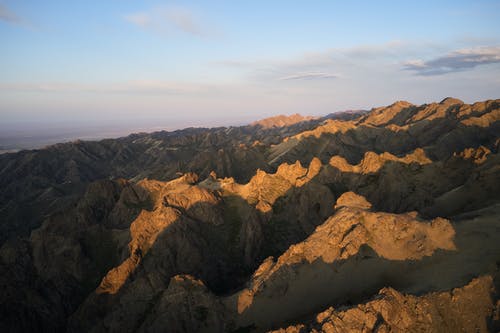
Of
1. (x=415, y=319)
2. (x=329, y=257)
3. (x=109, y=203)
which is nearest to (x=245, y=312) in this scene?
(x=329, y=257)

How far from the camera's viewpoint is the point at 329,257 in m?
51.8

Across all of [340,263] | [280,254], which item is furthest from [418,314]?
[280,254]

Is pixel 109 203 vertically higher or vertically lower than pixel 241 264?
higher

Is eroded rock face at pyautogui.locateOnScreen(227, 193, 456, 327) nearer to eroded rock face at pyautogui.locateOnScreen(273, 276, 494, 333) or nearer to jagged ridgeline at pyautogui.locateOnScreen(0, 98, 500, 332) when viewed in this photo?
jagged ridgeline at pyautogui.locateOnScreen(0, 98, 500, 332)

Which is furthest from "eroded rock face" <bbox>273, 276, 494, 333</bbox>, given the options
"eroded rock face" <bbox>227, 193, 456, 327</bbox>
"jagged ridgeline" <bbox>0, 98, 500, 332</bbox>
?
"eroded rock face" <bbox>227, 193, 456, 327</bbox>

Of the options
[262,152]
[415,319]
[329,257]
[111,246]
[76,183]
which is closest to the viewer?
[415,319]

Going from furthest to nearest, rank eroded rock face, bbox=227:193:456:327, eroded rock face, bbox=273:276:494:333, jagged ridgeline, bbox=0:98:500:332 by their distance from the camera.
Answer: eroded rock face, bbox=227:193:456:327
jagged ridgeline, bbox=0:98:500:332
eroded rock face, bbox=273:276:494:333

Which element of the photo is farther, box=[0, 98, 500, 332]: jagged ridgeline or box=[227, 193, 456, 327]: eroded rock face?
box=[227, 193, 456, 327]: eroded rock face

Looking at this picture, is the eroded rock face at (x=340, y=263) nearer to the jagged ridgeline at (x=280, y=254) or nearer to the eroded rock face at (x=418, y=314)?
the jagged ridgeline at (x=280, y=254)

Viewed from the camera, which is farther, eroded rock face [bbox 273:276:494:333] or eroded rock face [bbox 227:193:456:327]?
eroded rock face [bbox 227:193:456:327]

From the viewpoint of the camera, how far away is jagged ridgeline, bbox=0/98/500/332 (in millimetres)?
40250

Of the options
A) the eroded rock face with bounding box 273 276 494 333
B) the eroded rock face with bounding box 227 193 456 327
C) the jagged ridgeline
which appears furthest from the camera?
the eroded rock face with bounding box 227 193 456 327

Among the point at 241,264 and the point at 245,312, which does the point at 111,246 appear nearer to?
the point at 241,264

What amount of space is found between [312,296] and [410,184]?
4605 centimetres
